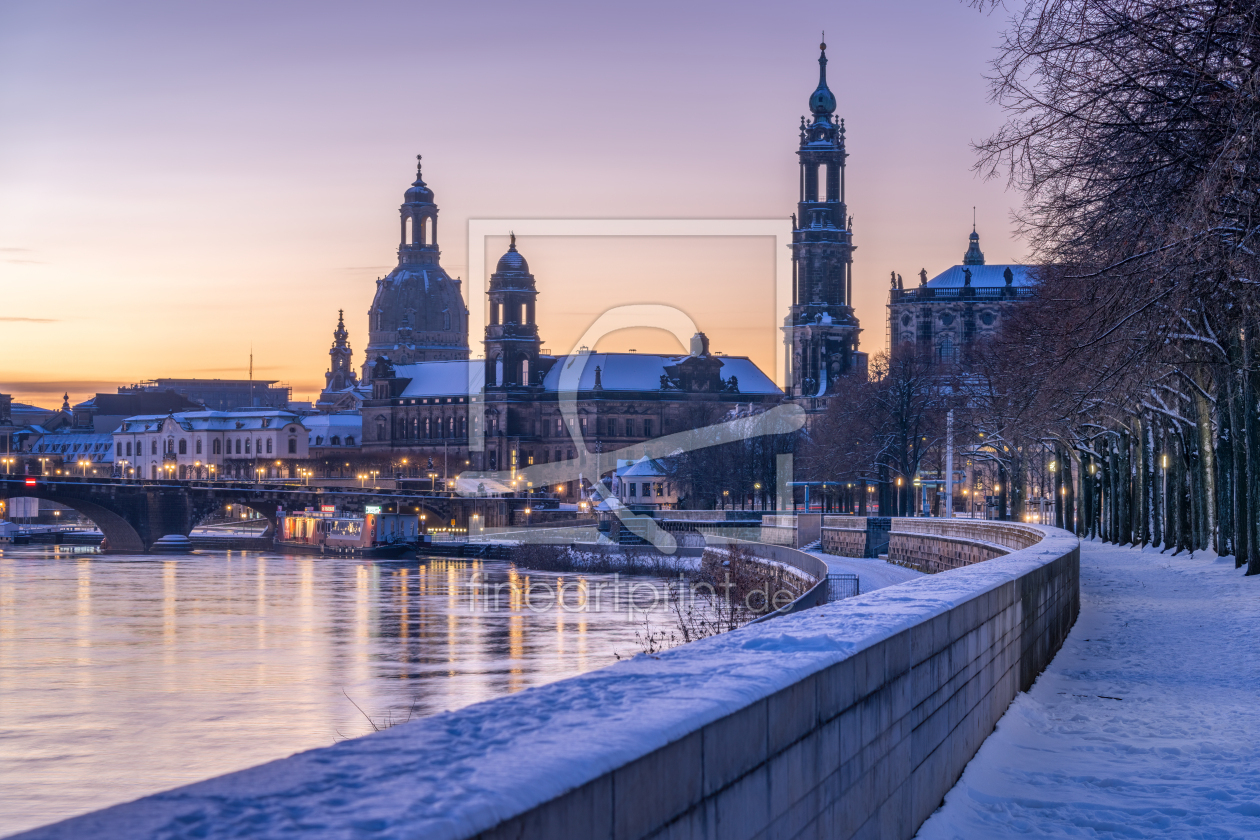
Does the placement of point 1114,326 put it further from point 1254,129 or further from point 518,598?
point 518,598

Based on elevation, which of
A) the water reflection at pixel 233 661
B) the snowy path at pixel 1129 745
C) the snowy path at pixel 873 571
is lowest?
the water reflection at pixel 233 661

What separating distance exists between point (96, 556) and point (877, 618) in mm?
108352

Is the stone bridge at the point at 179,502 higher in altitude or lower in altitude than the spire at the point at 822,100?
lower

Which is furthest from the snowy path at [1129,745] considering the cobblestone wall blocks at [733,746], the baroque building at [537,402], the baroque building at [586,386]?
the baroque building at [537,402]

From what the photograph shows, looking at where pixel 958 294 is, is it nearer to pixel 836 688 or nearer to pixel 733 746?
pixel 836 688

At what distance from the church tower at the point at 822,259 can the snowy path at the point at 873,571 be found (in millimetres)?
83075

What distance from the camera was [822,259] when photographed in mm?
151125

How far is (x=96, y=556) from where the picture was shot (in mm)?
108688

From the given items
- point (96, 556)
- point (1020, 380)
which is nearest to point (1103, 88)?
point (1020, 380)

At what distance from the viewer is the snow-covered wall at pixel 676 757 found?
12.1 ft

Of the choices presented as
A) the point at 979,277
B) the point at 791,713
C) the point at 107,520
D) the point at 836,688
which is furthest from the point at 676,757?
the point at 979,277

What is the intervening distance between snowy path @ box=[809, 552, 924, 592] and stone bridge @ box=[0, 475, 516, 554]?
208ft

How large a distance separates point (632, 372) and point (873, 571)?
129122 mm

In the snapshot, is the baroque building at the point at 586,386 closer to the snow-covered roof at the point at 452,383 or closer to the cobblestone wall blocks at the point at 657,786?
the snow-covered roof at the point at 452,383
